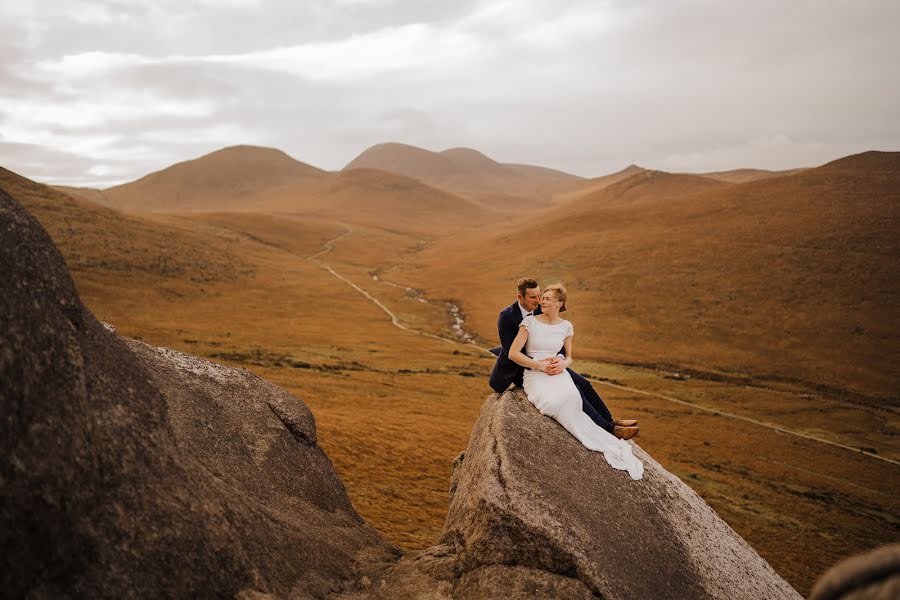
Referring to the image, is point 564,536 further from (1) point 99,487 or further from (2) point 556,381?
(1) point 99,487

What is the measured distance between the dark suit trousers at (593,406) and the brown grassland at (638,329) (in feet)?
4.46

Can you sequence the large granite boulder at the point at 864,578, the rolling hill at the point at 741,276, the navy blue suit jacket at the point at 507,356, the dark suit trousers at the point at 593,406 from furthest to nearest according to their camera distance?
the rolling hill at the point at 741,276
the navy blue suit jacket at the point at 507,356
the dark suit trousers at the point at 593,406
the large granite boulder at the point at 864,578

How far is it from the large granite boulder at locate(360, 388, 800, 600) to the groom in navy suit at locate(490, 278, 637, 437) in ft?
1.88

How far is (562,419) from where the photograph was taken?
26.5ft

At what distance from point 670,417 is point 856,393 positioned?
16.3 m

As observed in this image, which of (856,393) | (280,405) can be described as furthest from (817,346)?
(280,405)

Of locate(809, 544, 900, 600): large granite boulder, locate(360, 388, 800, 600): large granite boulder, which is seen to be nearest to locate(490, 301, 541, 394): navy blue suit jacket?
locate(360, 388, 800, 600): large granite boulder

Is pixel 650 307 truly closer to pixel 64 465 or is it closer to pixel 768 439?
pixel 768 439

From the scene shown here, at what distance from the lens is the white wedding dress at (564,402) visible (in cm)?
802

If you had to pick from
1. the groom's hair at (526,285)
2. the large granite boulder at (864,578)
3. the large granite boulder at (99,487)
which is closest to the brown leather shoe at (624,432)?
the groom's hair at (526,285)

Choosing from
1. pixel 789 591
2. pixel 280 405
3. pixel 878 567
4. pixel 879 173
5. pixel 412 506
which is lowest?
pixel 412 506

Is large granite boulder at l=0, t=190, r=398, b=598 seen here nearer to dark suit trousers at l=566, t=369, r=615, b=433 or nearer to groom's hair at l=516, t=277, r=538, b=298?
dark suit trousers at l=566, t=369, r=615, b=433

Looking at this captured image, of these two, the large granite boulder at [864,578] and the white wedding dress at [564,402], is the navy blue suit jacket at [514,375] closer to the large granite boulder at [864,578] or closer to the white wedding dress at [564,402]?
the white wedding dress at [564,402]

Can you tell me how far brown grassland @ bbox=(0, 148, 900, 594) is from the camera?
19.2 meters
